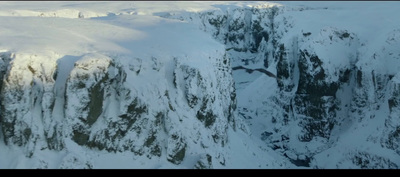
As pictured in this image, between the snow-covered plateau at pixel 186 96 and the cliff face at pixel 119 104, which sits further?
the snow-covered plateau at pixel 186 96

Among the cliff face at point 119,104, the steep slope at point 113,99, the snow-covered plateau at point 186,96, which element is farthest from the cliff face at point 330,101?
the cliff face at point 119,104

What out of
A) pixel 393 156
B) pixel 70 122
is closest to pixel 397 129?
pixel 393 156

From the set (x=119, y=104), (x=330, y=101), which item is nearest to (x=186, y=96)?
(x=119, y=104)

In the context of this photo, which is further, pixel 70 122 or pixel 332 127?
pixel 332 127

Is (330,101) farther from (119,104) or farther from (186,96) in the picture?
(119,104)

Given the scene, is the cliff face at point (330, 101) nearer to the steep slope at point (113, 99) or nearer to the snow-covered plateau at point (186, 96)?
the snow-covered plateau at point (186, 96)

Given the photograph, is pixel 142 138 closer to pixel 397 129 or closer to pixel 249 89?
pixel 397 129

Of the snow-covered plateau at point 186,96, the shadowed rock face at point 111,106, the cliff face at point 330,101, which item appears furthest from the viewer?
the cliff face at point 330,101

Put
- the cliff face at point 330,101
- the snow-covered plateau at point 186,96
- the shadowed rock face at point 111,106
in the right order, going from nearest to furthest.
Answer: the shadowed rock face at point 111,106
the snow-covered plateau at point 186,96
the cliff face at point 330,101
